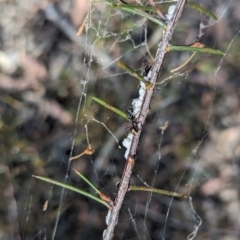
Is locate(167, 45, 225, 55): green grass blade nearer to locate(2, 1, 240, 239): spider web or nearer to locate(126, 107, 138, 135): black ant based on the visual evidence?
locate(126, 107, 138, 135): black ant

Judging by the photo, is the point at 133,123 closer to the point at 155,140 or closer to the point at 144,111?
the point at 144,111

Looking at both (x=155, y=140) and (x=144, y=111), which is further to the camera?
(x=155, y=140)

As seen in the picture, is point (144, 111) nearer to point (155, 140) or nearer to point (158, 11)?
point (158, 11)

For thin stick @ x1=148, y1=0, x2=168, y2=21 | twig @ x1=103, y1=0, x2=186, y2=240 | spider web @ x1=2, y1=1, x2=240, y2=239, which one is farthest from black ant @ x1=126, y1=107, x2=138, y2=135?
spider web @ x1=2, y1=1, x2=240, y2=239

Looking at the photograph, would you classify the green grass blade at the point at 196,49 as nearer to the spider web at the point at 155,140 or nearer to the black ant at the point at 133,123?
the black ant at the point at 133,123

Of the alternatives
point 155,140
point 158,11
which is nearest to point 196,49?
point 158,11

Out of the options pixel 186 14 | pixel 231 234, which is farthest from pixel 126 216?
pixel 186 14

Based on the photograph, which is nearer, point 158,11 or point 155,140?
point 158,11

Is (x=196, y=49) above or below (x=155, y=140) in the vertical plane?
below

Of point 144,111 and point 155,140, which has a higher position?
point 155,140

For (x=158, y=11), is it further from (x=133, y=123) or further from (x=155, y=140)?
(x=155, y=140)
